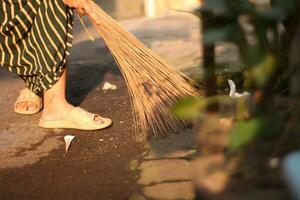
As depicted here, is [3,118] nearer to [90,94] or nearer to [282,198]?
[90,94]

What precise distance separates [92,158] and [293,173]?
5.15 feet

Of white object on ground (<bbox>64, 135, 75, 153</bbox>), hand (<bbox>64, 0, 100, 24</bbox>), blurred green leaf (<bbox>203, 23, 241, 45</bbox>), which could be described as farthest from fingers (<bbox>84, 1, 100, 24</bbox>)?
blurred green leaf (<bbox>203, 23, 241, 45</bbox>)

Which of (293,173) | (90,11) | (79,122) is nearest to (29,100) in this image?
(79,122)

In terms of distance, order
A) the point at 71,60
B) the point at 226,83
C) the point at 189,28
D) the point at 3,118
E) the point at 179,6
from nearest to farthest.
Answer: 1. the point at 226,83
2. the point at 3,118
3. the point at 71,60
4. the point at 189,28
5. the point at 179,6

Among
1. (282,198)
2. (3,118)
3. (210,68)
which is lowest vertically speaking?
(3,118)

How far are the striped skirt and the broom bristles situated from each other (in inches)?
8.2

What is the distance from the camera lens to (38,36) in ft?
9.85

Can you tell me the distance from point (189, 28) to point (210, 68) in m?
3.72

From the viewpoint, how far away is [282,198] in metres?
1.31

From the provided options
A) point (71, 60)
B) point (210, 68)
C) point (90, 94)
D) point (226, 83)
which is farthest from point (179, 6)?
point (210, 68)

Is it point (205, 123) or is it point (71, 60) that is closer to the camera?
point (205, 123)

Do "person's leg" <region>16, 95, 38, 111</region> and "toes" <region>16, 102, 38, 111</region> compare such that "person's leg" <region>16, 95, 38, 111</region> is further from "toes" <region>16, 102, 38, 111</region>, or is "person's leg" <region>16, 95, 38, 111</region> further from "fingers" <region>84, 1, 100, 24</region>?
"fingers" <region>84, 1, 100, 24</region>

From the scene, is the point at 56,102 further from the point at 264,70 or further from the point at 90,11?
the point at 264,70

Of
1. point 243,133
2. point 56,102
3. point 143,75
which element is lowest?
point 56,102
